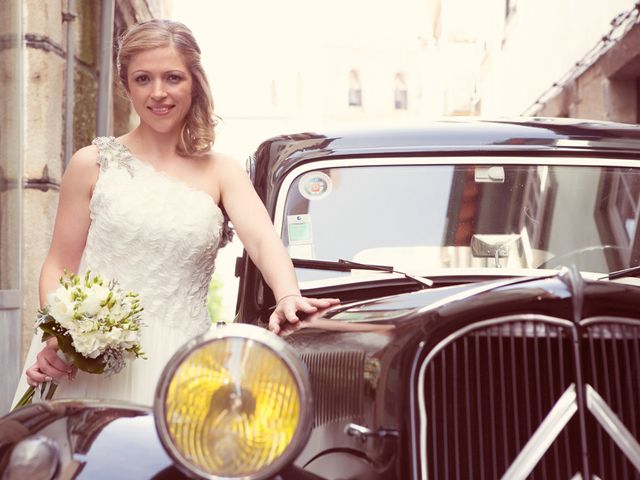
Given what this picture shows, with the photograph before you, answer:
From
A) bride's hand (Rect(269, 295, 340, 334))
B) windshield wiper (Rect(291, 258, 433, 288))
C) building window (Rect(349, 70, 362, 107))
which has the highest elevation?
building window (Rect(349, 70, 362, 107))

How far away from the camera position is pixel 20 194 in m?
6.07

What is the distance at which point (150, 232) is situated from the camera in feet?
9.32

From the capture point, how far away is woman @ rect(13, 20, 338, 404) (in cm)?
278

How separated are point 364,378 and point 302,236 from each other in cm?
108

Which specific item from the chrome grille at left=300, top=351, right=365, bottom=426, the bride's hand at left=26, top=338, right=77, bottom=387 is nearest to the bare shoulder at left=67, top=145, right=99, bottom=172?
the bride's hand at left=26, top=338, right=77, bottom=387

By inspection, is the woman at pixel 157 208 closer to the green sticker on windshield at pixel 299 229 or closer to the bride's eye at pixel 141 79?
the bride's eye at pixel 141 79

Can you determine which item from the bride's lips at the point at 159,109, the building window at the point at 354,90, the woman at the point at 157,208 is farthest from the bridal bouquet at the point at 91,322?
the building window at the point at 354,90

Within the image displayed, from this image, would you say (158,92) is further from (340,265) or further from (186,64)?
(340,265)

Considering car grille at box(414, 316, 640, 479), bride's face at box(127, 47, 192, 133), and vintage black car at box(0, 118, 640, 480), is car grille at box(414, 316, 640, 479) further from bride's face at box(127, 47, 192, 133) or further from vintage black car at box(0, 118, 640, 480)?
bride's face at box(127, 47, 192, 133)

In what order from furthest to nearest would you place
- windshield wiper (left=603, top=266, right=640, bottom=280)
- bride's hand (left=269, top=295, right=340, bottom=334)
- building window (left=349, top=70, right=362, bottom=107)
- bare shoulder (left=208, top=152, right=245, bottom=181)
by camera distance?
building window (left=349, top=70, right=362, bottom=107), bare shoulder (left=208, top=152, right=245, bottom=181), windshield wiper (left=603, top=266, right=640, bottom=280), bride's hand (left=269, top=295, right=340, bottom=334)

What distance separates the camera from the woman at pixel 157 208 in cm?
278

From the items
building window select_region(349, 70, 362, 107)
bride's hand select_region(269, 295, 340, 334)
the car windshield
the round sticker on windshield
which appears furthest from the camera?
building window select_region(349, 70, 362, 107)

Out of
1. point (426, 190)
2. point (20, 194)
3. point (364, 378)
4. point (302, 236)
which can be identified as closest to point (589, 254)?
point (426, 190)

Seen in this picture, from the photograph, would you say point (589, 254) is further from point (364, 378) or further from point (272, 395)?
point (272, 395)
